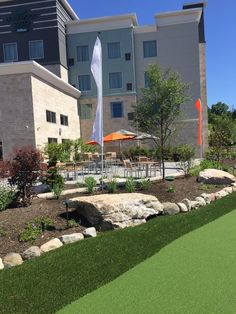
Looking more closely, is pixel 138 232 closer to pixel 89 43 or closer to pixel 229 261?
pixel 229 261

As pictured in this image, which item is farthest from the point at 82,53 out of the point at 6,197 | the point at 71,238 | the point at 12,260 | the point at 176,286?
the point at 176,286

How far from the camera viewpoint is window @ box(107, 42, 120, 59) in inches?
1581

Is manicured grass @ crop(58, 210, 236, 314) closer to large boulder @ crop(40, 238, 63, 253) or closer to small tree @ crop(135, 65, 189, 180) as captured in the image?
large boulder @ crop(40, 238, 63, 253)

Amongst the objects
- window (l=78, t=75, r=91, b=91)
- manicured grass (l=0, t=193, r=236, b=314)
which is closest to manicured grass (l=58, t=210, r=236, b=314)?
manicured grass (l=0, t=193, r=236, b=314)

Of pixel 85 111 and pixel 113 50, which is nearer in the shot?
pixel 85 111

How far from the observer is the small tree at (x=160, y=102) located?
538 inches

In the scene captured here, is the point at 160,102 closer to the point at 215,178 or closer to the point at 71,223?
the point at 215,178

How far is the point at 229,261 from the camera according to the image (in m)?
5.33

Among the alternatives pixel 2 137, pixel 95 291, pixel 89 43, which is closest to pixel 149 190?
pixel 95 291

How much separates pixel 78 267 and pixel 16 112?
23015 mm

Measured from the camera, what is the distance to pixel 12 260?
5852mm

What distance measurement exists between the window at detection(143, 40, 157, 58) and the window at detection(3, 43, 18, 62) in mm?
12837

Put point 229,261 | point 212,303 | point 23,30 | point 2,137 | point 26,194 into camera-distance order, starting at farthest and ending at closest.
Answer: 1. point 23,30
2. point 2,137
3. point 26,194
4. point 229,261
5. point 212,303

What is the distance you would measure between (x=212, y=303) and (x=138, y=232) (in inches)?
123
